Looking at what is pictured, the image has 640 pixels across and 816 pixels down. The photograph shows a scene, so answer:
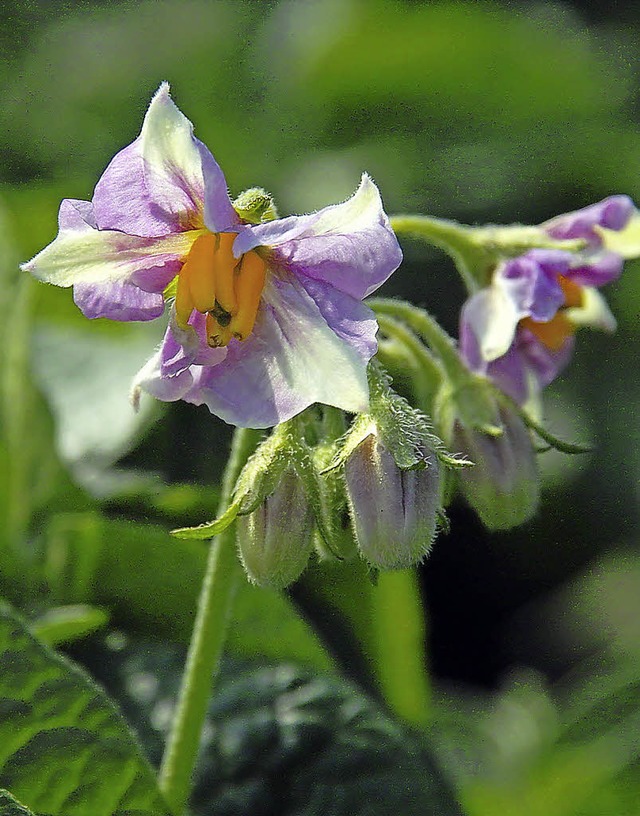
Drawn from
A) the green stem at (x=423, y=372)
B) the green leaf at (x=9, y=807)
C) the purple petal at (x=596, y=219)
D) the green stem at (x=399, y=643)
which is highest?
the purple petal at (x=596, y=219)

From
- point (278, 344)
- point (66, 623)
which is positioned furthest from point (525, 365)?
point (66, 623)

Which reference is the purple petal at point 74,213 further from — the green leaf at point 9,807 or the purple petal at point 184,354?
the green leaf at point 9,807

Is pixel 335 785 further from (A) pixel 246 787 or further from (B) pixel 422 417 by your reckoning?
(B) pixel 422 417

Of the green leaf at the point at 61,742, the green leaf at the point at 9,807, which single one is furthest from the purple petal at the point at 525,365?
the green leaf at the point at 9,807

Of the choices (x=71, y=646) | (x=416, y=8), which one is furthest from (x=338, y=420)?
(x=416, y=8)

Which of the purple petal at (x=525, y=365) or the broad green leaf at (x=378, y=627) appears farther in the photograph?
the broad green leaf at (x=378, y=627)

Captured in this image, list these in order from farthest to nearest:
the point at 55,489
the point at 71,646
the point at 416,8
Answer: the point at 416,8 → the point at 55,489 → the point at 71,646

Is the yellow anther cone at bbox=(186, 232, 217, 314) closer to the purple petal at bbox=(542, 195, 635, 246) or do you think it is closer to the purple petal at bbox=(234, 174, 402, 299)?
the purple petal at bbox=(234, 174, 402, 299)

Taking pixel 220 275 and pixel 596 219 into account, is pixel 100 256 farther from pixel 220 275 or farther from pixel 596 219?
pixel 596 219
